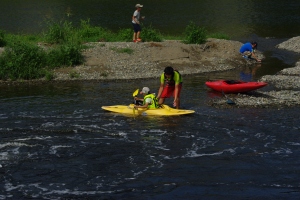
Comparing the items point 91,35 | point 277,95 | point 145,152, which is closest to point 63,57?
point 91,35

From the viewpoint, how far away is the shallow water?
13195mm

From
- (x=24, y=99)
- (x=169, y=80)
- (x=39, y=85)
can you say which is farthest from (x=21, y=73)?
(x=169, y=80)

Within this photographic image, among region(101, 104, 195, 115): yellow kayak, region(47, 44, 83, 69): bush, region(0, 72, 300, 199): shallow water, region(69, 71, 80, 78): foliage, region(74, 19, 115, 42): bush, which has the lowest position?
region(0, 72, 300, 199): shallow water

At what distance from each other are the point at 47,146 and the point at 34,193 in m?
3.29

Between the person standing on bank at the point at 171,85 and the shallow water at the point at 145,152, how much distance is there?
0.98 meters

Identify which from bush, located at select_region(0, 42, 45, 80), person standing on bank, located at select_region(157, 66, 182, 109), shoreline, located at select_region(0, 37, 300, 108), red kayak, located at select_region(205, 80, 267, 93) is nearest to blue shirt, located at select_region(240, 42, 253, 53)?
shoreline, located at select_region(0, 37, 300, 108)

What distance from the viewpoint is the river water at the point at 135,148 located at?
43.4 ft

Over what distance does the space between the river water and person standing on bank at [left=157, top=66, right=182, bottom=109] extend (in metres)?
0.94

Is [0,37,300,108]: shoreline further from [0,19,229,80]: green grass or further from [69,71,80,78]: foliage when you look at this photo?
[0,19,229,80]: green grass

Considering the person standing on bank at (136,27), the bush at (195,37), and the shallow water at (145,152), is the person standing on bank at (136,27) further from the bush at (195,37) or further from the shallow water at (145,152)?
the shallow water at (145,152)

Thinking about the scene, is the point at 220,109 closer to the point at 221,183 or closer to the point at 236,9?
the point at 221,183

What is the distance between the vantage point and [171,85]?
782 inches

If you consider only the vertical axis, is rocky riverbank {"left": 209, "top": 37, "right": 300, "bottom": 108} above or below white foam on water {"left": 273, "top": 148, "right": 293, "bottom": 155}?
above

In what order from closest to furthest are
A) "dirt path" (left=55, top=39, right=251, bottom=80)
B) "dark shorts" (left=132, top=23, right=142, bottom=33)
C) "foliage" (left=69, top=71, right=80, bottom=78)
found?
"foliage" (left=69, top=71, right=80, bottom=78)
"dirt path" (left=55, top=39, right=251, bottom=80)
"dark shorts" (left=132, top=23, right=142, bottom=33)
